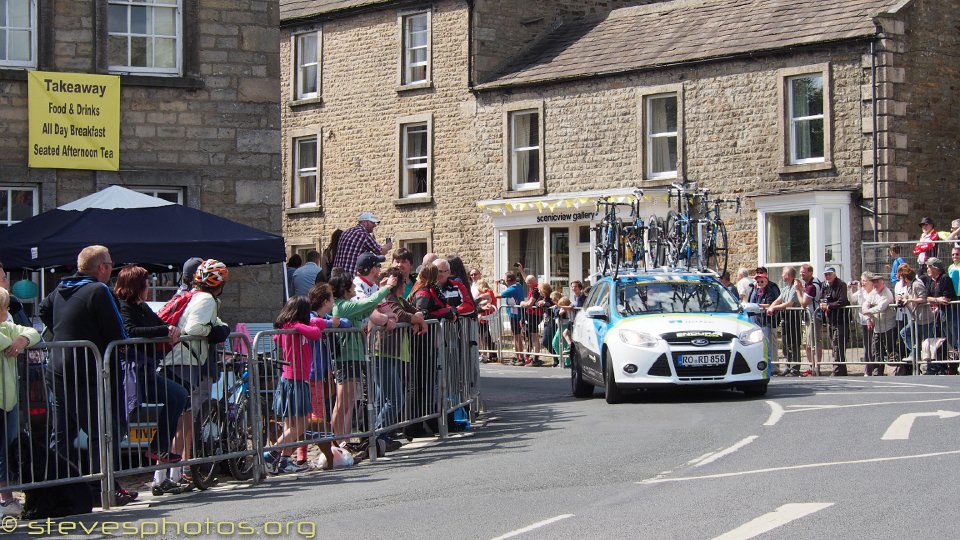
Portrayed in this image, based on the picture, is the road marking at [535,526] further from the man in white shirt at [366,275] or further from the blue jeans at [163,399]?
the man in white shirt at [366,275]

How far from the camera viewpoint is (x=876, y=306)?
23.6 metres

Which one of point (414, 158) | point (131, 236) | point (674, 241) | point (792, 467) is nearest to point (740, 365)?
point (674, 241)

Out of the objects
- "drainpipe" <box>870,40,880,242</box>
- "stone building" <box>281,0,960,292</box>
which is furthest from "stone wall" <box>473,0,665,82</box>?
"drainpipe" <box>870,40,880,242</box>

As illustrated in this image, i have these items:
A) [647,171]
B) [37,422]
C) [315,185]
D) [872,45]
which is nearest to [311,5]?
[315,185]

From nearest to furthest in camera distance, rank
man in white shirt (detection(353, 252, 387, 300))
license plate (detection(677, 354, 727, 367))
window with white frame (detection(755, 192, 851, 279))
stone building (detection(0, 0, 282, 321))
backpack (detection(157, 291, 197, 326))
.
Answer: backpack (detection(157, 291, 197, 326)) < man in white shirt (detection(353, 252, 387, 300)) < license plate (detection(677, 354, 727, 367)) < stone building (detection(0, 0, 282, 321)) < window with white frame (detection(755, 192, 851, 279))

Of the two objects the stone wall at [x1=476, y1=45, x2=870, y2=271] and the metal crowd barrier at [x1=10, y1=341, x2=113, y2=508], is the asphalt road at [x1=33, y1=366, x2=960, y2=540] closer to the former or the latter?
the metal crowd barrier at [x1=10, y1=341, x2=113, y2=508]

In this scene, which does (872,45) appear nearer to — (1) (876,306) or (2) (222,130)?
(1) (876,306)

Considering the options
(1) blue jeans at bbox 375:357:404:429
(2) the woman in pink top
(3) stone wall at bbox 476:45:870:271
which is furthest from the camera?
(3) stone wall at bbox 476:45:870:271

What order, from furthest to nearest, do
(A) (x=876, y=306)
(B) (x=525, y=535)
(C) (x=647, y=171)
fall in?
(C) (x=647, y=171) → (A) (x=876, y=306) → (B) (x=525, y=535)

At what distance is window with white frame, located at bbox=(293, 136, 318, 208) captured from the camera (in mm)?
43344

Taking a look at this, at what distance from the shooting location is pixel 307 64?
4291 cm

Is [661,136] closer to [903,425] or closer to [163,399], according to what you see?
[903,425]

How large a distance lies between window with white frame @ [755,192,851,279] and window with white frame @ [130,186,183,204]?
15.3 meters

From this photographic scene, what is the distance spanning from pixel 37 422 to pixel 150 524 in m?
1.23
